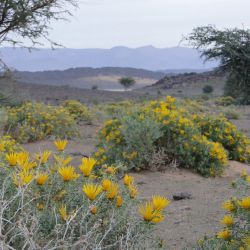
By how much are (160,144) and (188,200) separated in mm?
2183

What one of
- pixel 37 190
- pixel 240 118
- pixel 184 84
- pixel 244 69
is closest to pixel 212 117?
pixel 244 69

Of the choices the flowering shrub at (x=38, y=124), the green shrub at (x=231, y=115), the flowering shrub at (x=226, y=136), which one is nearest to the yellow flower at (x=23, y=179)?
the flowering shrub at (x=226, y=136)

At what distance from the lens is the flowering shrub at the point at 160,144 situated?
7.88 m

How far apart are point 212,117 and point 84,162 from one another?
6.65 m

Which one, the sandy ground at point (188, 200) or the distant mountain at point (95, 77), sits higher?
the sandy ground at point (188, 200)

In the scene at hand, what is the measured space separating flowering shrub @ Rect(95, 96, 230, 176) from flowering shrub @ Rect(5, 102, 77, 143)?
3.47 m

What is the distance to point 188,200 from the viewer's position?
6.16m

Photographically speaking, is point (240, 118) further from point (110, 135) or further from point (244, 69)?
point (110, 135)

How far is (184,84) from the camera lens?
58969 millimetres

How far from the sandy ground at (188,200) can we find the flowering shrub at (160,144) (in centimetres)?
21

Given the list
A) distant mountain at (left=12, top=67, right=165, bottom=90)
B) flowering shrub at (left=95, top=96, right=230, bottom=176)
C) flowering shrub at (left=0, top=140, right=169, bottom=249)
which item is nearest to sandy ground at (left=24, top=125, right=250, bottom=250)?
flowering shrub at (left=95, top=96, right=230, bottom=176)

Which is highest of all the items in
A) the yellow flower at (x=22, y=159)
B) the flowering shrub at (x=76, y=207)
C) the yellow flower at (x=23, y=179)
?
the yellow flower at (x=22, y=159)

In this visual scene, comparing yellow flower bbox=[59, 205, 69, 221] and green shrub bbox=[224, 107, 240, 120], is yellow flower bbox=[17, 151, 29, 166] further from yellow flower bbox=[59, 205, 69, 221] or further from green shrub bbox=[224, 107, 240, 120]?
green shrub bbox=[224, 107, 240, 120]

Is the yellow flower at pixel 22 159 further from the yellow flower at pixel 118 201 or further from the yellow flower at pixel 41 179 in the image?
the yellow flower at pixel 118 201
